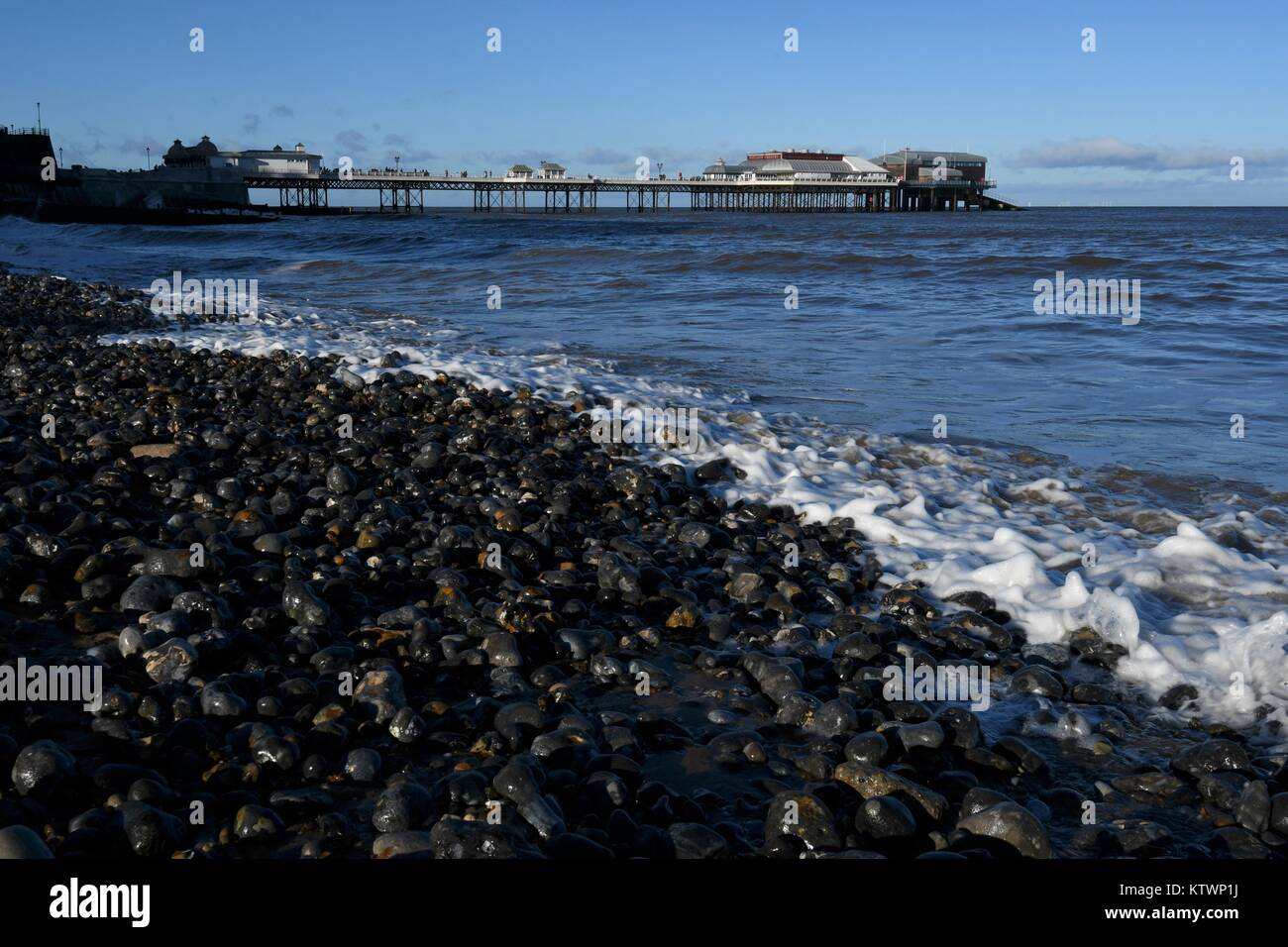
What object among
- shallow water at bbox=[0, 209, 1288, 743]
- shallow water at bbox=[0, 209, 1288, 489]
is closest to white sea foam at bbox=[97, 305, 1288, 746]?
shallow water at bbox=[0, 209, 1288, 743]

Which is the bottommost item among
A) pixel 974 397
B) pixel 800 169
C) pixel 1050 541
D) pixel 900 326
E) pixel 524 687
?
pixel 524 687

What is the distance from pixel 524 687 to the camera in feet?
12.7

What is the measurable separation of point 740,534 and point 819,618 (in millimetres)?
1044

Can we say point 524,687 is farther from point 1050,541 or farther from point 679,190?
point 679,190

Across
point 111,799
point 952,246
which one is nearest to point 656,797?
point 111,799

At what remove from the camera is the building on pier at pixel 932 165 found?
385 feet

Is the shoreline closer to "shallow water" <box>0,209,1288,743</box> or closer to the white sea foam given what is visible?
the white sea foam

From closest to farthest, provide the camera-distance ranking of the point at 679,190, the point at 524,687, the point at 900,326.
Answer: the point at 524,687
the point at 900,326
the point at 679,190

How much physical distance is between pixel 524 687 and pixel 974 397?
24.2 ft

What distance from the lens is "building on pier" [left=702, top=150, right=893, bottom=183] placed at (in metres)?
107

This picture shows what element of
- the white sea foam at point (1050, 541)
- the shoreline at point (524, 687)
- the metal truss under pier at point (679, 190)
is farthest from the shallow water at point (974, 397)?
the metal truss under pier at point (679, 190)

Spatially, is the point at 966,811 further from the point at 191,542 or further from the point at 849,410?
the point at 849,410

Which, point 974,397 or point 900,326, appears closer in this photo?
point 974,397

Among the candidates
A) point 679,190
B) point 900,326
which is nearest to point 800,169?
point 679,190
